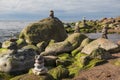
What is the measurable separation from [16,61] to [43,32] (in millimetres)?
14061

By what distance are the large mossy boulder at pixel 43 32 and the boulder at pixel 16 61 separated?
12.1m

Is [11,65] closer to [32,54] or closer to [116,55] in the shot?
[32,54]

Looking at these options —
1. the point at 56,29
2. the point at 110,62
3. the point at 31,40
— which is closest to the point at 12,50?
the point at 110,62

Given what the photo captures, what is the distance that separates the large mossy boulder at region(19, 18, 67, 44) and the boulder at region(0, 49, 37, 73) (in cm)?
1205

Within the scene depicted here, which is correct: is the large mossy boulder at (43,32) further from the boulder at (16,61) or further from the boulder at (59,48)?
the boulder at (16,61)

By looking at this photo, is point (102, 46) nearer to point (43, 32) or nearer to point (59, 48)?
point (59, 48)

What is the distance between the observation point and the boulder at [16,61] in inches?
1026

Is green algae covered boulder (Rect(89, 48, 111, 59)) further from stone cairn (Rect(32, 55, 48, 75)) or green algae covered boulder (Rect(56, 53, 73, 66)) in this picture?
stone cairn (Rect(32, 55, 48, 75))

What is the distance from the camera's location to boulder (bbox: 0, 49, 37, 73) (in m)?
26.1

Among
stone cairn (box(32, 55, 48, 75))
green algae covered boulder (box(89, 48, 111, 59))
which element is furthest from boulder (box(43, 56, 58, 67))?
stone cairn (box(32, 55, 48, 75))

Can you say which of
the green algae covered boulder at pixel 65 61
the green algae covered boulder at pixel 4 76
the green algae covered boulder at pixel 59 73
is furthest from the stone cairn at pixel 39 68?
the green algae covered boulder at pixel 65 61

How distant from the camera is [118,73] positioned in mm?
24297

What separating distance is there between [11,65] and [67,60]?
16.2 ft

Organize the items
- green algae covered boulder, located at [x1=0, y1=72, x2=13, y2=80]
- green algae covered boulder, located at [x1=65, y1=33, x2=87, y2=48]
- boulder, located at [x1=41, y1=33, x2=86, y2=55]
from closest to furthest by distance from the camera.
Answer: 1. green algae covered boulder, located at [x1=0, y1=72, x2=13, y2=80]
2. boulder, located at [x1=41, y1=33, x2=86, y2=55]
3. green algae covered boulder, located at [x1=65, y1=33, x2=87, y2=48]
